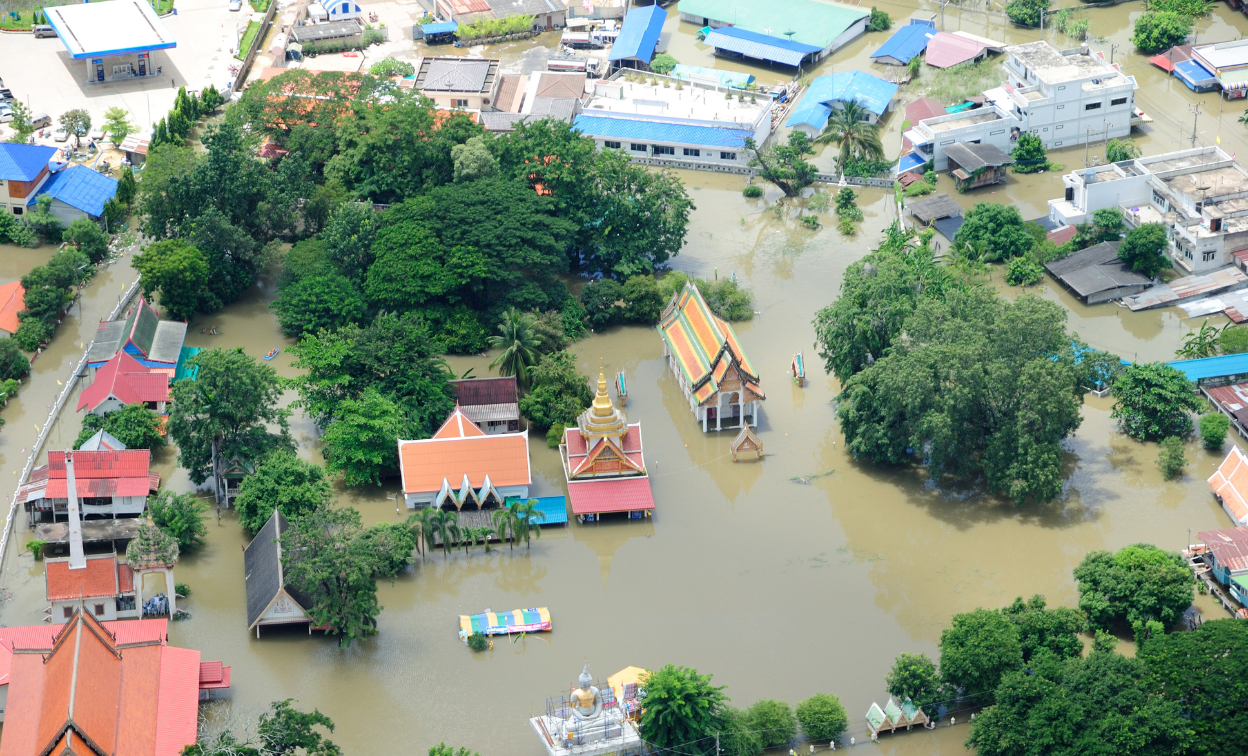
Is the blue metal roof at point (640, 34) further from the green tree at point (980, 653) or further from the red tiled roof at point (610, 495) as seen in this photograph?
the green tree at point (980, 653)

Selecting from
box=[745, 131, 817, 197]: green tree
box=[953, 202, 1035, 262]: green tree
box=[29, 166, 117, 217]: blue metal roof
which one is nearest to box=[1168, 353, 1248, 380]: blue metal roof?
box=[953, 202, 1035, 262]: green tree

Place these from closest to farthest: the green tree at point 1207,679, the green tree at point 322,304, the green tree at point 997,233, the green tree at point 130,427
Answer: the green tree at point 1207,679
the green tree at point 130,427
the green tree at point 322,304
the green tree at point 997,233

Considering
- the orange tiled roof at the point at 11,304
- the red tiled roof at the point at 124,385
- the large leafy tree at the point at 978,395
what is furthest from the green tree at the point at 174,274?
the large leafy tree at the point at 978,395

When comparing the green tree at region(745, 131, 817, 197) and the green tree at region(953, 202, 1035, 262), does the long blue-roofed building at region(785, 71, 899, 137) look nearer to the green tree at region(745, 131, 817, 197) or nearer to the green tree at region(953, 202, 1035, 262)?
the green tree at region(745, 131, 817, 197)

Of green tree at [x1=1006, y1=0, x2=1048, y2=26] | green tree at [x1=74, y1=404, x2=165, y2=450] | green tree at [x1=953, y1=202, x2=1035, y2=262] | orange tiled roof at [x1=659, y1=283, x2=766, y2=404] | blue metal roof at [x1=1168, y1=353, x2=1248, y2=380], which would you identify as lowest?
blue metal roof at [x1=1168, y1=353, x2=1248, y2=380]

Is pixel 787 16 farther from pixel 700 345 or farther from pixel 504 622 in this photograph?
pixel 504 622

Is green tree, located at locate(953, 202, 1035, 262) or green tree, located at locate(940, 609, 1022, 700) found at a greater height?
green tree, located at locate(953, 202, 1035, 262)
